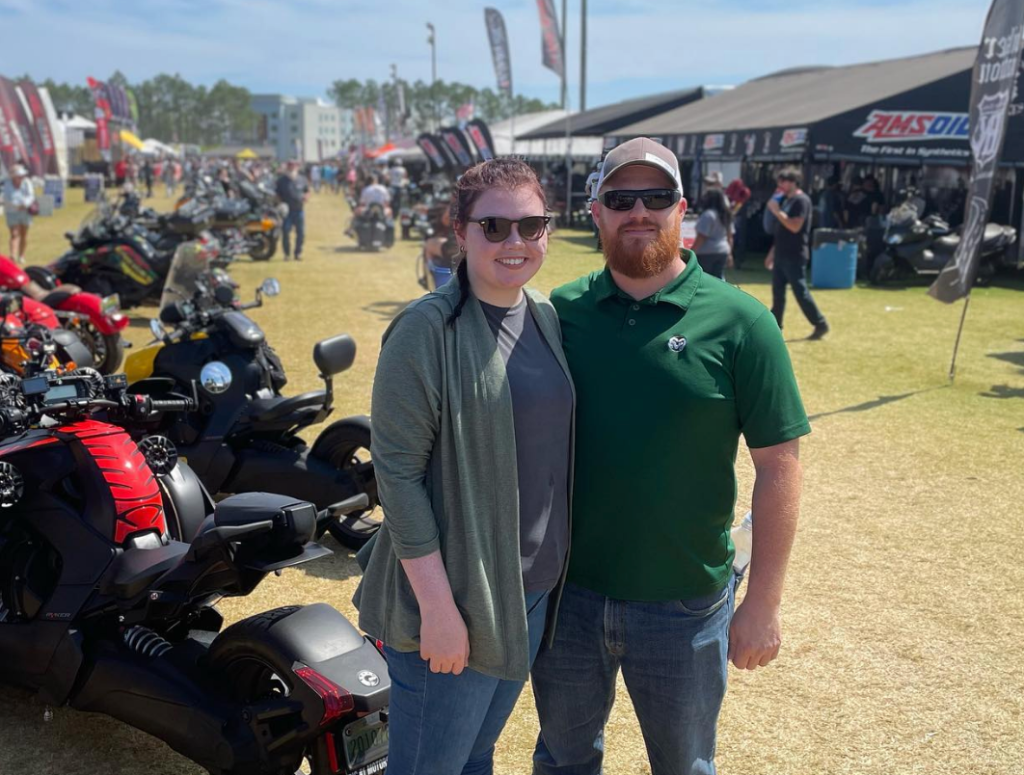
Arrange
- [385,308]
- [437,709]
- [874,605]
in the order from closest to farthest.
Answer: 1. [437,709]
2. [874,605]
3. [385,308]

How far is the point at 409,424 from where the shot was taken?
69.1 inches

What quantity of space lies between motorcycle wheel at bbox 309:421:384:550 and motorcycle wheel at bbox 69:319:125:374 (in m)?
4.44

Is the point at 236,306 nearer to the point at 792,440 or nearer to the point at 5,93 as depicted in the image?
the point at 792,440

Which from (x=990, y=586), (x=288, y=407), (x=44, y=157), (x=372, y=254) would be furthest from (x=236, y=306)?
(x=44, y=157)

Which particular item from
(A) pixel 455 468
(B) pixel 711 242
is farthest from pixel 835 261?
(A) pixel 455 468

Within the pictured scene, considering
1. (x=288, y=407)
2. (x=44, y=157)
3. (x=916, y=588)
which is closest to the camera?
(x=916, y=588)

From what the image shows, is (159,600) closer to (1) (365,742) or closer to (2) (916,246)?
(1) (365,742)

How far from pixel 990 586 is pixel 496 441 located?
3.50 metres

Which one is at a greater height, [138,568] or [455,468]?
[455,468]

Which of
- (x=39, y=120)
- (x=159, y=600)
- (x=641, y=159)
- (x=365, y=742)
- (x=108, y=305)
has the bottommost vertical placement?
(x=365, y=742)

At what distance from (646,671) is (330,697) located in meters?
0.89

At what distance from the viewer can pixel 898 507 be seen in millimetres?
5367

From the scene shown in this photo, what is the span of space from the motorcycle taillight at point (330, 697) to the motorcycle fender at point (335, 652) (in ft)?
0.05

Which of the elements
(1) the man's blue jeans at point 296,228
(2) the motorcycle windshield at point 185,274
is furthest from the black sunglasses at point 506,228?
(1) the man's blue jeans at point 296,228
